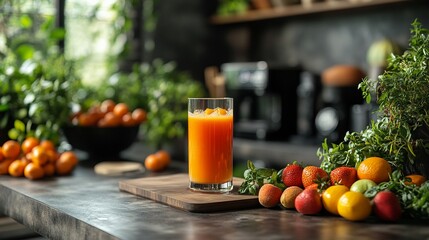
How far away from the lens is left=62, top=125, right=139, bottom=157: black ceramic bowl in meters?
2.29

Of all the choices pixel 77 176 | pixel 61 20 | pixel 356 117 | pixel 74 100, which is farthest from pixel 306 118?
pixel 77 176

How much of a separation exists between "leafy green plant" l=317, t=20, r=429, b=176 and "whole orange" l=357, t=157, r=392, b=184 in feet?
0.15

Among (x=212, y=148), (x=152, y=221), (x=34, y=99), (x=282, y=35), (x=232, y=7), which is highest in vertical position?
(x=232, y=7)

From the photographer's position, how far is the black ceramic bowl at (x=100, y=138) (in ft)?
7.53

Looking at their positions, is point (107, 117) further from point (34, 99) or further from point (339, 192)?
point (339, 192)

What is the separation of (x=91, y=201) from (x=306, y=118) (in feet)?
10.4

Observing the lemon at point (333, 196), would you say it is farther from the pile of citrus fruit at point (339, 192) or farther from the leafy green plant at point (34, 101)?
the leafy green plant at point (34, 101)

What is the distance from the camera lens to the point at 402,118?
52.1 inches

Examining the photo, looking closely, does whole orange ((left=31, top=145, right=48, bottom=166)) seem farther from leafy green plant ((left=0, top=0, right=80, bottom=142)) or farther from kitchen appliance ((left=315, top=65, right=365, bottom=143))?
kitchen appliance ((left=315, top=65, right=365, bottom=143))

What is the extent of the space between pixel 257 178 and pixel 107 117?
103 cm

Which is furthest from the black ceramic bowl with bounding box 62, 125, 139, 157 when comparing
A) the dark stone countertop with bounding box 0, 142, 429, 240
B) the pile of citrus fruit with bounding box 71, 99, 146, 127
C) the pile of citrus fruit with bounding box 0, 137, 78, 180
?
the dark stone countertop with bounding box 0, 142, 429, 240

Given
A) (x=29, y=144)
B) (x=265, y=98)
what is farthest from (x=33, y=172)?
(x=265, y=98)

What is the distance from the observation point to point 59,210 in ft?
4.47

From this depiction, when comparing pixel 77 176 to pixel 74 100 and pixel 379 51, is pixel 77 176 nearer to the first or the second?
pixel 74 100
